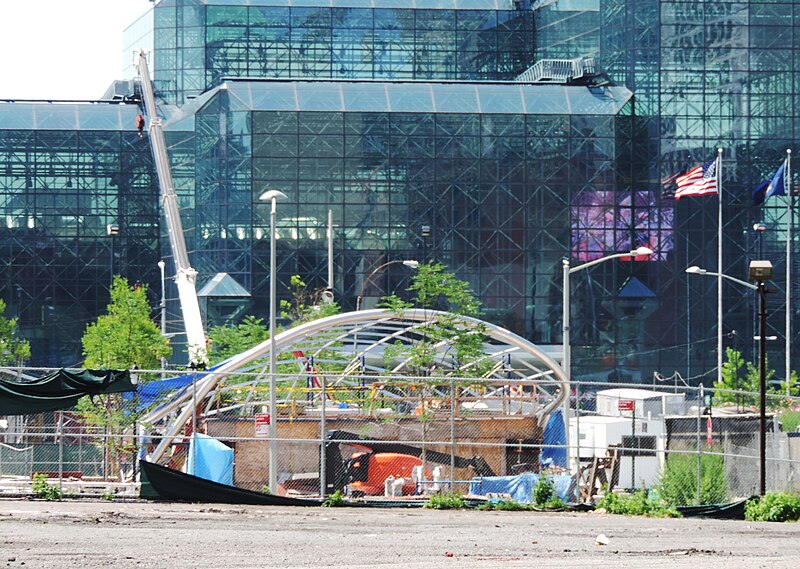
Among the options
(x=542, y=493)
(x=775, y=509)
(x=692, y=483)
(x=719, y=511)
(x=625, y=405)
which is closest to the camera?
(x=775, y=509)

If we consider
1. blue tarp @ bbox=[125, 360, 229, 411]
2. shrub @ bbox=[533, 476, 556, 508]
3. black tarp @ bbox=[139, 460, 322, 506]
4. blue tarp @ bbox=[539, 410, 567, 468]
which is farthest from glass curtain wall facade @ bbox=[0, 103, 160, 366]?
shrub @ bbox=[533, 476, 556, 508]

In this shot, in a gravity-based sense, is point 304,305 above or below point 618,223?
below

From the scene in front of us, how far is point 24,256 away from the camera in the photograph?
85.4m

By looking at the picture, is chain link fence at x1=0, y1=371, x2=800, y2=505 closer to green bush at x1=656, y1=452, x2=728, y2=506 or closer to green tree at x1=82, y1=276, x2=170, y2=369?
green bush at x1=656, y1=452, x2=728, y2=506

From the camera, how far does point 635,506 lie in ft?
91.5

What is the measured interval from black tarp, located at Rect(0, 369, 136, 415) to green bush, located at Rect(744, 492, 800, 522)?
37.3ft

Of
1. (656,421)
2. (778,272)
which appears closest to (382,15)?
(778,272)

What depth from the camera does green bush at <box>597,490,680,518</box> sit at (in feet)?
90.4

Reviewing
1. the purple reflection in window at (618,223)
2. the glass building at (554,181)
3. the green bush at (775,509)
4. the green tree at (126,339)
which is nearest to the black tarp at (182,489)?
the green bush at (775,509)

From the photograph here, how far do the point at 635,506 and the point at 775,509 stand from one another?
257cm

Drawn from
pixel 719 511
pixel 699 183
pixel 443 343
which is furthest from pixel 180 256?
pixel 719 511

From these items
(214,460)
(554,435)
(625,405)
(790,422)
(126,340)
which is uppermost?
(126,340)

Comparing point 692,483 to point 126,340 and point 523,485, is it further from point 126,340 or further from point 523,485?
point 126,340

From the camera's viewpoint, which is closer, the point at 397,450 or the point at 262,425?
the point at 262,425
